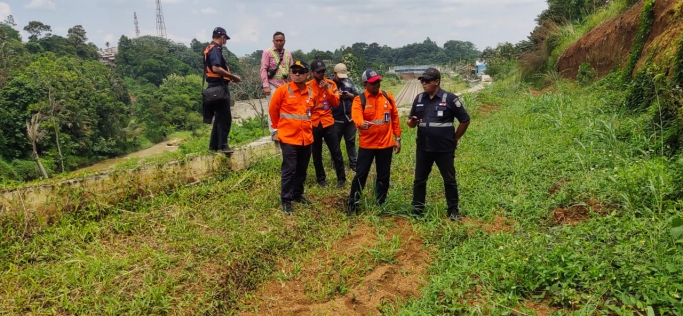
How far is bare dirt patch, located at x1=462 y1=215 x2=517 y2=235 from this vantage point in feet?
13.3

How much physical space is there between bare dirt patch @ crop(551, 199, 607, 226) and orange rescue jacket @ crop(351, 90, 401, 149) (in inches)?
68.5

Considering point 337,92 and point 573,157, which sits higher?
point 337,92

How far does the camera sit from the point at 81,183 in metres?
4.23

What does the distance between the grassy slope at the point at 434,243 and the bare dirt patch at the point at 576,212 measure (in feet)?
0.11

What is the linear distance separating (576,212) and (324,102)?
9.32 ft

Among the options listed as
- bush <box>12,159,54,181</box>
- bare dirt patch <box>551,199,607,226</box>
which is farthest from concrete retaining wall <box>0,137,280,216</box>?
bush <box>12,159,54,181</box>

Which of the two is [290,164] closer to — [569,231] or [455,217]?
[455,217]

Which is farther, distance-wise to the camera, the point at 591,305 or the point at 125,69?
the point at 125,69

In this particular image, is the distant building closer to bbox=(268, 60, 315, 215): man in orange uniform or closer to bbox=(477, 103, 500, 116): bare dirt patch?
bbox=(477, 103, 500, 116): bare dirt patch

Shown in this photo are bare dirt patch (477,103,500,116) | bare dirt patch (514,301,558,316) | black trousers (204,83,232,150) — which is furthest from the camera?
bare dirt patch (477,103,500,116)

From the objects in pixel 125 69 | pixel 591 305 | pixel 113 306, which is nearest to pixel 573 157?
pixel 591 305

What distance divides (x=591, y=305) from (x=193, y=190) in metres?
4.01

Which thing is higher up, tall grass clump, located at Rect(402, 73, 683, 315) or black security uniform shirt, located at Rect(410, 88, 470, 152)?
black security uniform shirt, located at Rect(410, 88, 470, 152)

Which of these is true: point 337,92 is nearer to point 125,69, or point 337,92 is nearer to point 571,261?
point 571,261
